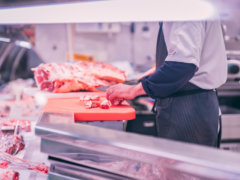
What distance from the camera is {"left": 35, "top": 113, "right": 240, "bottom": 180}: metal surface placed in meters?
0.69

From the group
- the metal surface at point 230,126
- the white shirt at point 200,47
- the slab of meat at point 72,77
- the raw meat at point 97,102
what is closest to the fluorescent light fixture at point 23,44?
the slab of meat at point 72,77

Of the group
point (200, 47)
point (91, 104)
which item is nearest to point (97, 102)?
point (91, 104)

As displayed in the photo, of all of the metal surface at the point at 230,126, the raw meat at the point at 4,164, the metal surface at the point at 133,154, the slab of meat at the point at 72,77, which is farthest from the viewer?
the metal surface at the point at 230,126

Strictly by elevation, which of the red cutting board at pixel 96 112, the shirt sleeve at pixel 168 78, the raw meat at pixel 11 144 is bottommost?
the raw meat at pixel 11 144

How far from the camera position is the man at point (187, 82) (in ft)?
4.51

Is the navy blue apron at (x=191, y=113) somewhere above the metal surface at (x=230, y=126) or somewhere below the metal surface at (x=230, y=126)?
above

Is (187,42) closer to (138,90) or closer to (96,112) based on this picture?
(138,90)

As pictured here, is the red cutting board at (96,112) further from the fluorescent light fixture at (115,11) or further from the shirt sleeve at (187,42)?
the fluorescent light fixture at (115,11)

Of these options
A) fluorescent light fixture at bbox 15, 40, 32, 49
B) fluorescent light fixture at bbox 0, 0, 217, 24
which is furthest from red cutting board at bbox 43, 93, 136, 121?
fluorescent light fixture at bbox 15, 40, 32, 49

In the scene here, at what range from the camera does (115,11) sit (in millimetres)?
1087

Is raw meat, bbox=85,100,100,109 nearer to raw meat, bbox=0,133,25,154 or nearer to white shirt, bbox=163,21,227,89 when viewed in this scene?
raw meat, bbox=0,133,25,154

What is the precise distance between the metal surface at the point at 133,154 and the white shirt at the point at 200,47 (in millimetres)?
659

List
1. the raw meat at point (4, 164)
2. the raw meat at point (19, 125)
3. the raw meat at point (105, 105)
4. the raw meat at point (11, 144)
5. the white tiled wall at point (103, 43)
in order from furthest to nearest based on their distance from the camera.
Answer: the white tiled wall at point (103, 43), the raw meat at point (105, 105), the raw meat at point (19, 125), the raw meat at point (11, 144), the raw meat at point (4, 164)

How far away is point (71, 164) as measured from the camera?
3.21ft
